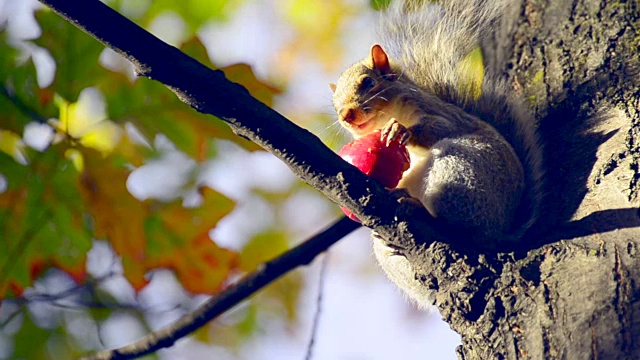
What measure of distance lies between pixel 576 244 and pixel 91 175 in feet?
Answer: 7.89

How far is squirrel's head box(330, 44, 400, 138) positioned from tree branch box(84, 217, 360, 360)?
500 millimetres

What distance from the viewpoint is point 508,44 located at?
11.0ft

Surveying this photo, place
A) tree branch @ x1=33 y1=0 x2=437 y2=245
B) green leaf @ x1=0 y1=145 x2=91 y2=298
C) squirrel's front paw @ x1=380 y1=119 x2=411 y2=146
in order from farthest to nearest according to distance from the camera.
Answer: green leaf @ x1=0 y1=145 x2=91 y2=298
squirrel's front paw @ x1=380 y1=119 x2=411 y2=146
tree branch @ x1=33 y1=0 x2=437 y2=245

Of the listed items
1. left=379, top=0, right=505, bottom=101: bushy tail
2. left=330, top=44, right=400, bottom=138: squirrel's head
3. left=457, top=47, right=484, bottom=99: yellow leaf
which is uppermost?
left=379, top=0, right=505, bottom=101: bushy tail

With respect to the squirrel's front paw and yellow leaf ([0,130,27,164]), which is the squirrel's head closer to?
the squirrel's front paw

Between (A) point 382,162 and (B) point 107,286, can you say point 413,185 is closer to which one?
(A) point 382,162

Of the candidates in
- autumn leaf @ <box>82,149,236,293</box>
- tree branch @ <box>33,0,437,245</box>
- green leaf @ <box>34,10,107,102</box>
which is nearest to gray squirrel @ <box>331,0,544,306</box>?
tree branch @ <box>33,0,437,245</box>

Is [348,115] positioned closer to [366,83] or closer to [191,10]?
[366,83]

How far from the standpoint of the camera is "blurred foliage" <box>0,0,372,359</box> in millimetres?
3379

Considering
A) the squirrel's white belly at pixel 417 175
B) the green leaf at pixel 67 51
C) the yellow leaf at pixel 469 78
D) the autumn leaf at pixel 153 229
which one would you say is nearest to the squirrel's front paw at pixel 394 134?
the squirrel's white belly at pixel 417 175

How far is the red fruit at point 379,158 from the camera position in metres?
2.84

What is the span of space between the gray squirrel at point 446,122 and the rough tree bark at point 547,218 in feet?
0.61

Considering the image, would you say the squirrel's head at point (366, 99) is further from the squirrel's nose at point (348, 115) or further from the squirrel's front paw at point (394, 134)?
the squirrel's front paw at point (394, 134)

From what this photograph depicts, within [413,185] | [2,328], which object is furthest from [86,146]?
[413,185]
